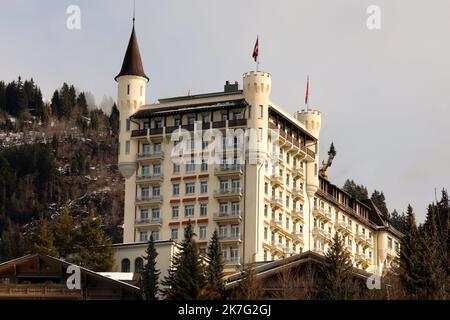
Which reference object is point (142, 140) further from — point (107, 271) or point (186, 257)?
point (186, 257)

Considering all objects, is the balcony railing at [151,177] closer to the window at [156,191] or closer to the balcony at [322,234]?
the window at [156,191]

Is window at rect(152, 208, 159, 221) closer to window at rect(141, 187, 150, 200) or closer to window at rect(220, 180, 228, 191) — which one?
window at rect(141, 187, 150, 200)

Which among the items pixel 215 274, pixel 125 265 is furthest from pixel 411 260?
pixel 125 265

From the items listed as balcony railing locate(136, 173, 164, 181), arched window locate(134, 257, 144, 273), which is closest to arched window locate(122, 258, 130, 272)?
arched window locate(134, 257, 144, 273)

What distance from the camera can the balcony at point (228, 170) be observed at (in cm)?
11612

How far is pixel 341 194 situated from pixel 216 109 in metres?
27.7

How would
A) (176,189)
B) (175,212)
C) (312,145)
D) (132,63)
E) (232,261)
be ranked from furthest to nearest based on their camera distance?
(312,145)
(132,63)
(176,189)
(175,212)
(232,261)

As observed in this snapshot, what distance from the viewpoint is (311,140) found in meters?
127

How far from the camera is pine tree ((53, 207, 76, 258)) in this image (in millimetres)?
108106

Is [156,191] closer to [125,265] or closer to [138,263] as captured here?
[125,265]

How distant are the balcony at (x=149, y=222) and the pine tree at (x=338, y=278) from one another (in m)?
44.0

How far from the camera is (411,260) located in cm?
7481

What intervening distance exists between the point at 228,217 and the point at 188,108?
1179 cm
